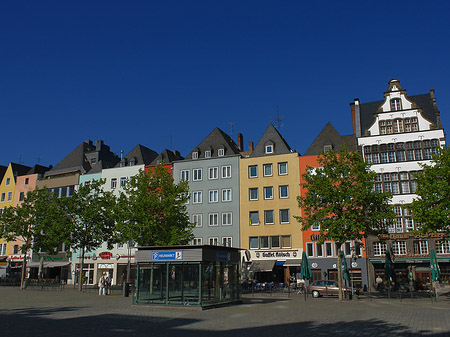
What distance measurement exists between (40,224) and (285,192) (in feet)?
89.2

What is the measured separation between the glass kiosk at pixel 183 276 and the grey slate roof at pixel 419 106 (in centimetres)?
3171

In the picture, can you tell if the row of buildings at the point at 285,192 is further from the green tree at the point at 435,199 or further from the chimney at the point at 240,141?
the green tree at the point at 435,199

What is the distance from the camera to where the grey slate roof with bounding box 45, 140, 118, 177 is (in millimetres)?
A: 67463

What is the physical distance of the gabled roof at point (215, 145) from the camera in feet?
191

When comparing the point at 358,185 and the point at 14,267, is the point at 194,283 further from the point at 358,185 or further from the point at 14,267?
the point at 14,267

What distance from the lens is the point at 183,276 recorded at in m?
24.7

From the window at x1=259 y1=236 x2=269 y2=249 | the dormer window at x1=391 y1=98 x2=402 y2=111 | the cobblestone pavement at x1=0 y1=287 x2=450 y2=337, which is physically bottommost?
the cobblestone pavement at x1=0 y1=287 x2=450 y2=337

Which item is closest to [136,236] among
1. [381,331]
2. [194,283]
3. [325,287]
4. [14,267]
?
[194,283]

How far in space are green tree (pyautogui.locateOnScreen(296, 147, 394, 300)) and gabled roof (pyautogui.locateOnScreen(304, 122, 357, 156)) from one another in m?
18.7

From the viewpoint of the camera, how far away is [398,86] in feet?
169

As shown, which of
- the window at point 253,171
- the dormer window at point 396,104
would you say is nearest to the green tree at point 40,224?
the window at point 253,171

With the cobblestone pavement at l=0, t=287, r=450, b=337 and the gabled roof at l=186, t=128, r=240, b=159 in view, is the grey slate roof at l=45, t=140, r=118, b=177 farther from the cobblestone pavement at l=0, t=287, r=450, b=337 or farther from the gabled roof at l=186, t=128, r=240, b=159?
the cobblestone pavement at l=0, t=287, r=450, b=337

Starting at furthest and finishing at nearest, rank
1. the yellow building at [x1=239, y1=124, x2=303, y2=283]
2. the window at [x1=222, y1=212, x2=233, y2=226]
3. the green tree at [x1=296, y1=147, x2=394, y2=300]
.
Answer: the window at [x1=222, y1=212, x2=233, y2=226]
the yellow building at [x1=239, y1=124, x2=303, y2=283]
the green tree at [x1=296, y1=147, x2=394, y2=300]

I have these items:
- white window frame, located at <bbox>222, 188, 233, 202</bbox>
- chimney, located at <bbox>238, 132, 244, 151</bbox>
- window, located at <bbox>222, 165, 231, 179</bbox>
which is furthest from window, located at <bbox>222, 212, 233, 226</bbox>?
chimney, located at <bbox>238, 132, 244, 151</bbox>
